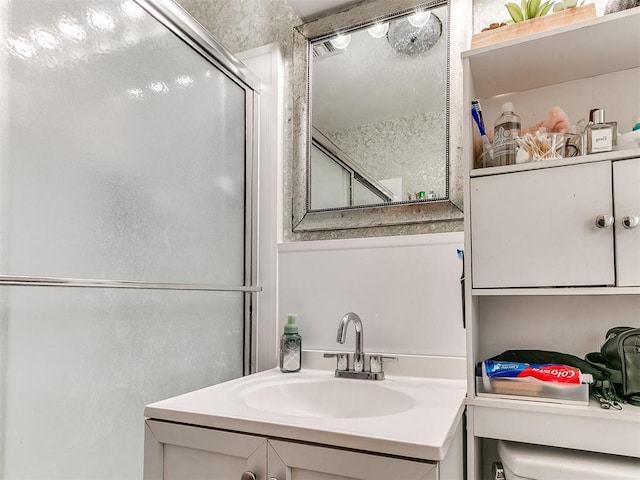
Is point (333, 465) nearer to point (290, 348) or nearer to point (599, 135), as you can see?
point (290, 348)

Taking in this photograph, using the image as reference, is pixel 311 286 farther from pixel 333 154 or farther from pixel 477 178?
pixel 477 178

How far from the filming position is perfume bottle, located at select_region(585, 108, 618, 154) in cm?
89

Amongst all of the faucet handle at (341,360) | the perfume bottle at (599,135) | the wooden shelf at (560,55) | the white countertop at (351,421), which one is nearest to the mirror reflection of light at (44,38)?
the white countertop at (351,421)

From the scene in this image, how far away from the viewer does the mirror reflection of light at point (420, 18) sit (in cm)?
130

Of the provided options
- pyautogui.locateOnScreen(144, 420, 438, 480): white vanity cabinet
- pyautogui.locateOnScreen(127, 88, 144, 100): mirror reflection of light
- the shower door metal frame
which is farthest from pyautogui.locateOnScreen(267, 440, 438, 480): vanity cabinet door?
pyautogui.locateOnScreen(127, 88, 144, 100): mirror reflection of light

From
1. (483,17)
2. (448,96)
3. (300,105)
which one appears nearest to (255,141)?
(300,105)

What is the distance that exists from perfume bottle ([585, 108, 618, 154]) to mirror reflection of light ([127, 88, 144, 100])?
1.04 m

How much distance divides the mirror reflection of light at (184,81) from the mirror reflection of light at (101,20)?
223 millimetres

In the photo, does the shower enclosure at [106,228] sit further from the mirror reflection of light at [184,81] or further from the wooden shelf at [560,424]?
the wooden shelf at [560,424]

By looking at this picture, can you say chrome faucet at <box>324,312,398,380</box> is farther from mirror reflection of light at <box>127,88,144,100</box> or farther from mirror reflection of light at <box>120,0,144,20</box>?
mirror reflection of light at <box>120,0,144,20</box>

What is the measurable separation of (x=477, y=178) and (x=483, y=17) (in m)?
0.58

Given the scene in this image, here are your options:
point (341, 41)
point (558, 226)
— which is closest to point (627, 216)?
point (558, 226)

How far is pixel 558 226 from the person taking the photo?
2.95ft

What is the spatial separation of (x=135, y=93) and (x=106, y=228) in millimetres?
344
